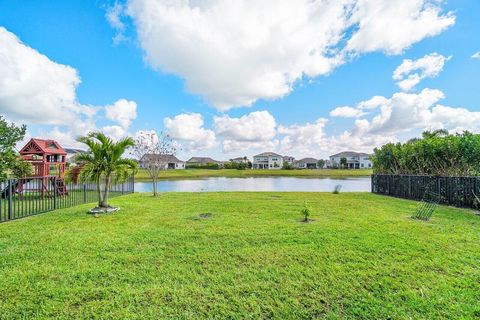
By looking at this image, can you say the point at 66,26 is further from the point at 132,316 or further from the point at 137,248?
the point at 132,316

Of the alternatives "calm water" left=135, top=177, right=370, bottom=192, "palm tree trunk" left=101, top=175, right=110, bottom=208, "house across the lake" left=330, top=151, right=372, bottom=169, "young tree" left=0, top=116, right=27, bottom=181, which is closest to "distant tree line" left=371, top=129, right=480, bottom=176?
"calm water" left=135, top=177, right=370, bottom=192

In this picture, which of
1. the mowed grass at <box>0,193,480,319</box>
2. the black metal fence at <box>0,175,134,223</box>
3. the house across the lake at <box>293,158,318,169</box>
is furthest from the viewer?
the house across the lake at <box>293,158,318,169</box>

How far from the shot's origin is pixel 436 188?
31.6ft

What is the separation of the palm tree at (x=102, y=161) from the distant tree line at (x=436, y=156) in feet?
41.3

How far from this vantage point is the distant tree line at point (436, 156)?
875cm

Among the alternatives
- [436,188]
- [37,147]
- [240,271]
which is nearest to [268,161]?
[436,188]

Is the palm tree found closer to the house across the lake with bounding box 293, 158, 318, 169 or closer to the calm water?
the calm water

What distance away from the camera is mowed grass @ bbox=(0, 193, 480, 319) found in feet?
A: 7.84

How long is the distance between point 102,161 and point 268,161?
6559cm

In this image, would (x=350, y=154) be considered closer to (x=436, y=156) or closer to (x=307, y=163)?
(x=307, y=163)

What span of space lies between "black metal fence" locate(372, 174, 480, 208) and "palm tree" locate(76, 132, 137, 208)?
1199 cm

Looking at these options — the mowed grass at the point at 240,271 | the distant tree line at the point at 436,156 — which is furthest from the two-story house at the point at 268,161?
the mowed grass at the point at 240,271

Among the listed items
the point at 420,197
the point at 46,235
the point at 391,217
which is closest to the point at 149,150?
the point at 46,235

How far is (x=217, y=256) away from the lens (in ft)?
11.9
